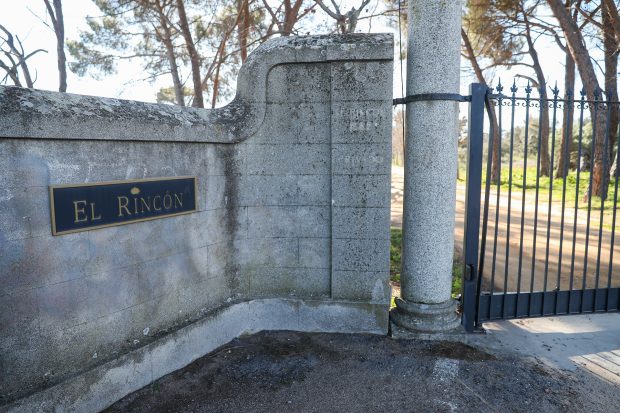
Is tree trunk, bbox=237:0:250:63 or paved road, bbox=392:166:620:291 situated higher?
tree trunk, bbox=237:0:250:63

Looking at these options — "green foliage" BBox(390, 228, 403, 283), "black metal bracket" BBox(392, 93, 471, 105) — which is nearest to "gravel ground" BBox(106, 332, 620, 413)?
"green foliage" BBox(390, 228, 403, 283)

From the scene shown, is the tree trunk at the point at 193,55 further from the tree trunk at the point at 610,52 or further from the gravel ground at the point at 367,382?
the tree trunk at the point at 610,52

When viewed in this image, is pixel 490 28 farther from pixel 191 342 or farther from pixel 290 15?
pixel 191 342

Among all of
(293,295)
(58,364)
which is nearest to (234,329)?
(293,295)

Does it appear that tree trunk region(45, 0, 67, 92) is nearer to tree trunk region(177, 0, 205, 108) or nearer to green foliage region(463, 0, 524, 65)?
tree trunk region(177, 0, 205, 108)

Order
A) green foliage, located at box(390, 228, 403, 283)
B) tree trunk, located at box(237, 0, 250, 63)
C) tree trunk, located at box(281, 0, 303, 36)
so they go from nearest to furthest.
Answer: green foliage, located at box(390, 228, 403, 283) → tree trunk, located at box(281, 0, 303, 36) → tree trunk, located at box(237, 0, 250, 63)

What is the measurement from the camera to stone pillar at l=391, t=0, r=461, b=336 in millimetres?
3777

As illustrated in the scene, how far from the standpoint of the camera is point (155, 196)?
3.19 metres

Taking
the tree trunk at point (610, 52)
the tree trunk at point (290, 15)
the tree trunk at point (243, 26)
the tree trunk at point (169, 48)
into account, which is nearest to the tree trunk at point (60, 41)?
the tree trunk at point (169, 48)

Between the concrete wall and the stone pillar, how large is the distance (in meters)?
0.28

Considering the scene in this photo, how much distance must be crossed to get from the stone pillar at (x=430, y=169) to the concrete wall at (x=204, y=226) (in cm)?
28

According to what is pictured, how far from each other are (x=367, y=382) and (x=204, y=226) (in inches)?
73.4

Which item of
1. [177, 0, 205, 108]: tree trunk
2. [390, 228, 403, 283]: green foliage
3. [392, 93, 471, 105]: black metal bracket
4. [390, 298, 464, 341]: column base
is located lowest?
[390, 228, 403, 283]: green foliage

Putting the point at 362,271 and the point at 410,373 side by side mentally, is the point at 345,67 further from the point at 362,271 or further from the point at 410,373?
the point at 410,373
